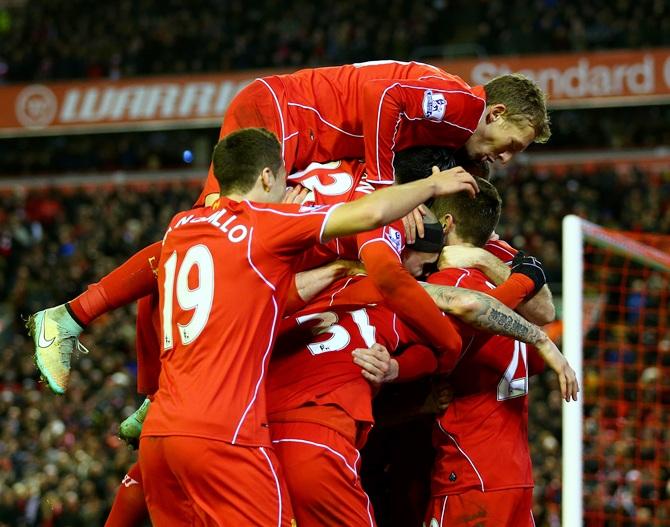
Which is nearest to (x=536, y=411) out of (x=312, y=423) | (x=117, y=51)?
(x=312, y=423)

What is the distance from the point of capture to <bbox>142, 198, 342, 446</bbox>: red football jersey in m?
4.27

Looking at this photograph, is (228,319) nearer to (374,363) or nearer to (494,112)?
(374,363)

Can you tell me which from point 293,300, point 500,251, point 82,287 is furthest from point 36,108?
point 293,300

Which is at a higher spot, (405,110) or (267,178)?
(405,110)

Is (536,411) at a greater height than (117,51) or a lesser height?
lesser

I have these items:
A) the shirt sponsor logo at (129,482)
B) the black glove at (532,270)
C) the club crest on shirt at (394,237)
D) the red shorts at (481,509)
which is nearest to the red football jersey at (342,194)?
the club crest on shirt at (394,237)

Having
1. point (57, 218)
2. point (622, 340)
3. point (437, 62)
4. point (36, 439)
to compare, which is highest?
point (437, 62)

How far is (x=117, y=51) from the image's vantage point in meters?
28.1

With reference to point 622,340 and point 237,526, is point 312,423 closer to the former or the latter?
point 237,526

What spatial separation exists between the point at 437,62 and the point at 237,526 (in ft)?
73.3

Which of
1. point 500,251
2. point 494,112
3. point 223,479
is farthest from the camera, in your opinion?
point 500,251

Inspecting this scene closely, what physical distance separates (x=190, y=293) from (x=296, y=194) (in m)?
1.01

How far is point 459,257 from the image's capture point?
5.51 meters

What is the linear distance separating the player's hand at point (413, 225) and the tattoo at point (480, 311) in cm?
26
